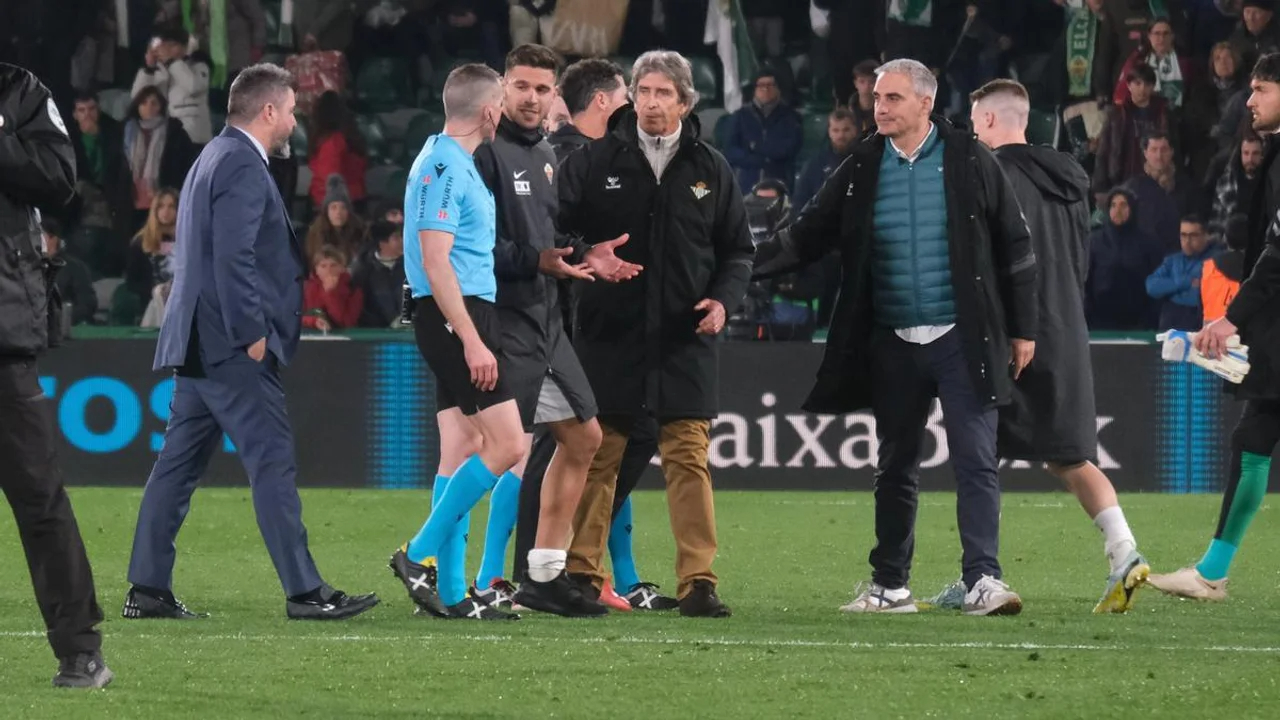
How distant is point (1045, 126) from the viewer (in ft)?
61.5

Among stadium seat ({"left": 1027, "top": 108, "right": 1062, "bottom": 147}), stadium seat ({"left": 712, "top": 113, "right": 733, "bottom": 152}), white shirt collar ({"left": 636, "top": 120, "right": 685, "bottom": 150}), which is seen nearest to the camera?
white shirt collar ({"left": 636, "top": 120, "right": 685, "bottom": 150})

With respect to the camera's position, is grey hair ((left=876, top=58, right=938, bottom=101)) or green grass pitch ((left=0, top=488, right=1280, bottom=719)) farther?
grey hair ((left=876, top=58, right=938, bottom=101))

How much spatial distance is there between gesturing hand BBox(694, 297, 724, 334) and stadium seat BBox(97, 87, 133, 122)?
12.4 m

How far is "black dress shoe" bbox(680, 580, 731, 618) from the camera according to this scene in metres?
8.24

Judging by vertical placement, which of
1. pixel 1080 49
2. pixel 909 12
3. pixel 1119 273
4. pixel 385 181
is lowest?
pixel 1119 273

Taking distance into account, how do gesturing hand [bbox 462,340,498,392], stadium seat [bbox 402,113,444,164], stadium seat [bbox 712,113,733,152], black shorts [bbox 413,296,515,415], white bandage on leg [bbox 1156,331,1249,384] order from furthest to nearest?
stadium seat [bbox 402,113,444,164] → stadium seat [bbox 712,113,733,152] → white bandage on leg [bbox 1156,331,1249,384] → black shorts [bbox 413,296,515,415] → gesturing hand [bbox 462,340,498,392]

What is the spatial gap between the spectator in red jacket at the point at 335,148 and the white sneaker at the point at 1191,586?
1108 centimetres

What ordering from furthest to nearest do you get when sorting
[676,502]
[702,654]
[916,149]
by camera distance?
[916,149] < [676,502] < [702,654]

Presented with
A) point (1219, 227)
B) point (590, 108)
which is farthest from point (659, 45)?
point (590, 108)

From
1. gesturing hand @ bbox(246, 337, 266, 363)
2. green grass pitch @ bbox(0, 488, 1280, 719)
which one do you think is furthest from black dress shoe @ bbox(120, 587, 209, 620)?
gesturing hand @ bbox(246, 337, 266, 363)

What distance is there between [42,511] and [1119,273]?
1211 centimetres

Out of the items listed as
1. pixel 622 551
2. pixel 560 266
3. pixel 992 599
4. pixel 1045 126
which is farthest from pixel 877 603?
pixel 1045 126

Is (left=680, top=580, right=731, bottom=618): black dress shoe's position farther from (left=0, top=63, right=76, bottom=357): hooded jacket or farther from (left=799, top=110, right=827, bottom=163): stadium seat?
(left=799, top=110, right=827, bottom=163): stadium seat

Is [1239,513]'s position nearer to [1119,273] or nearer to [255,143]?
[255,143]
